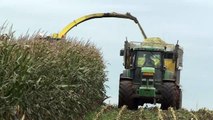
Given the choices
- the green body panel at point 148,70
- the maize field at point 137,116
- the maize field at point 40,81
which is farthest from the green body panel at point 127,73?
the maize field at point 40,81

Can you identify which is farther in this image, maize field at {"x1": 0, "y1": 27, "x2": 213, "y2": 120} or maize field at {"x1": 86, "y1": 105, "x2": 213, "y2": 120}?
maize field at {"x1": 86, "y1": 105, "x2": 213, "y2": 120}

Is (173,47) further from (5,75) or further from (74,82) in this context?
(5,75)

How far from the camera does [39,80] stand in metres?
8.49

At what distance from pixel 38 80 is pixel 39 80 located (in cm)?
4

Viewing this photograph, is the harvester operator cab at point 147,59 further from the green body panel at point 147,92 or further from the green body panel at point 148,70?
the green body panel at point 147,92

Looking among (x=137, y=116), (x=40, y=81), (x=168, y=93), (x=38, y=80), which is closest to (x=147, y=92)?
(x=168, y=93)

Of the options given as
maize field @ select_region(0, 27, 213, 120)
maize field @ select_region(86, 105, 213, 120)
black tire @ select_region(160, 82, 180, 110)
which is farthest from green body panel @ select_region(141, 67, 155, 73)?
maize field @ select_region(0, 27, 213, 120)

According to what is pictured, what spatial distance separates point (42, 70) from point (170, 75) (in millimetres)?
11154

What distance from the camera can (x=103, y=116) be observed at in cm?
1595

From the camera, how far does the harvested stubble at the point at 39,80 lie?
762cm

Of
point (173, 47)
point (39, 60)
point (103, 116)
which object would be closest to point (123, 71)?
point (173, 47)

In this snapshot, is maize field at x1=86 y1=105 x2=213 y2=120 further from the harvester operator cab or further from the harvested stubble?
the harvester operator cab

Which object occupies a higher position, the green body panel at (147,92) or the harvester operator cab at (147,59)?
the harvester operator cab at (147,59)

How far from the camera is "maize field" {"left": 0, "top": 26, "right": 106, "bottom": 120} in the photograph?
7.62 meters
